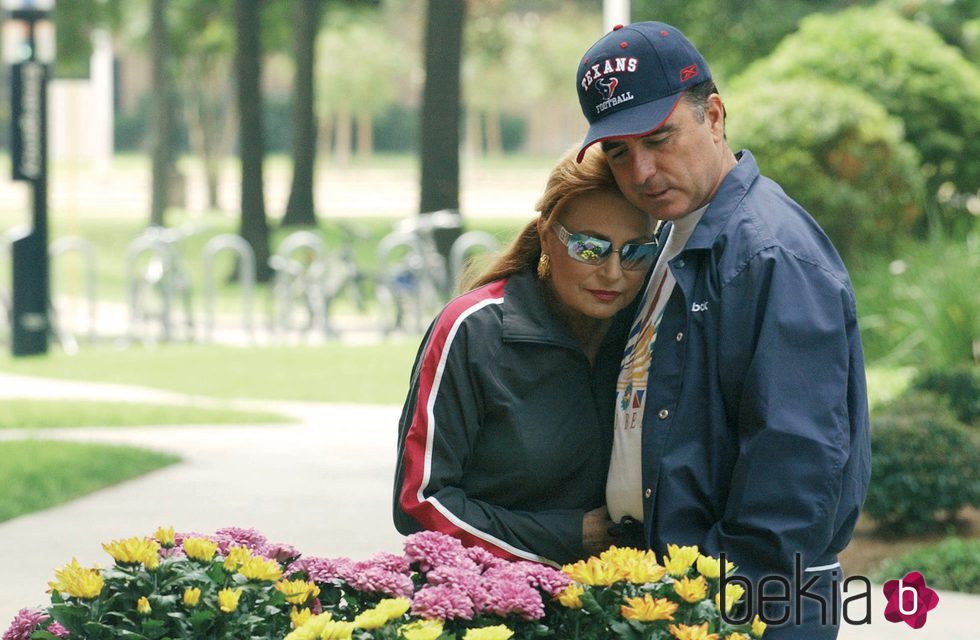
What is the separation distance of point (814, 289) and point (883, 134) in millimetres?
11772

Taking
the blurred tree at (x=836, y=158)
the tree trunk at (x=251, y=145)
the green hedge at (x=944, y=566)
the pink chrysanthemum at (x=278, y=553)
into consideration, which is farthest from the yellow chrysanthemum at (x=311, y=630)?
the tree trunk at (x=251, y=145)

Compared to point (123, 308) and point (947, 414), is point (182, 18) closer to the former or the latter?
point (123, 308)

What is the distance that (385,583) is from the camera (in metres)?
2.59

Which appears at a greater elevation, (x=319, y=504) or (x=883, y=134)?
(x=883, y=134)

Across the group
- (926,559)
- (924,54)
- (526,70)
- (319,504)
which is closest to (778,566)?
(926,559)

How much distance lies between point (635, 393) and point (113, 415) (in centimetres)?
830

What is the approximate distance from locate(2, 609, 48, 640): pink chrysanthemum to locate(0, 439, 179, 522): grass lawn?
484cm

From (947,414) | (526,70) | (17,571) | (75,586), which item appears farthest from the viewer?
(526,70)

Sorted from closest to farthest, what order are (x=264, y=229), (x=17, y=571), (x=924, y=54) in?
(x=17, y=571) → (x=924, y=54) → (x=264, y=229)

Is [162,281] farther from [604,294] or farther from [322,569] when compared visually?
[322,569]

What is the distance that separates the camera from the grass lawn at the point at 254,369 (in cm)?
1230

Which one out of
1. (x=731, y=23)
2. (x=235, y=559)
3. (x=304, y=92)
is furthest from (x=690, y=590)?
(x=304, y=92)

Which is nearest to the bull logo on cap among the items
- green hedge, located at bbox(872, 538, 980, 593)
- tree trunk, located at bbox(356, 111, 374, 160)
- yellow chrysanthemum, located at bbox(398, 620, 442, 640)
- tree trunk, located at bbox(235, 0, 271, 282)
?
yellow chrysanthemum, located at bbox(398, 620, 442, 640)

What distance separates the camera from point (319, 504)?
7812 mm
